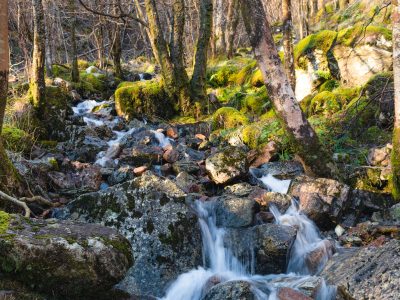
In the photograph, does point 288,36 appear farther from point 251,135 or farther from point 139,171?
point 139,171

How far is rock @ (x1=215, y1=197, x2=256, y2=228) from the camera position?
210 inches

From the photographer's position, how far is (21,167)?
5922 mm

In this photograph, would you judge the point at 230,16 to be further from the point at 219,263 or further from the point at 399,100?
the point at 219,263

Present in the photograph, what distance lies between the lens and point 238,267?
16.2ft

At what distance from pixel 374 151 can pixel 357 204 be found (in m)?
1.44

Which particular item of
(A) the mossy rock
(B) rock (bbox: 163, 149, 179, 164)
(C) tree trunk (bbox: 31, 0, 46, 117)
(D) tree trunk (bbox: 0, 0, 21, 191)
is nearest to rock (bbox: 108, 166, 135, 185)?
(B) rock (bbox: 163, 149, 179, 164)

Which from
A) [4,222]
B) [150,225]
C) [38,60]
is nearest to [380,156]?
[150,225]

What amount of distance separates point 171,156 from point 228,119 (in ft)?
8.82

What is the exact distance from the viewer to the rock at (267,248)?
188 inches

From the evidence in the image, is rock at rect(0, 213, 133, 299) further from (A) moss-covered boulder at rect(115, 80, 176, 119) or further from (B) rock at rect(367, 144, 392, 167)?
(A) moss-covered boulder at rect(115, 80, 176, 119)

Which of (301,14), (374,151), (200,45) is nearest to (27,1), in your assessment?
(200,45)

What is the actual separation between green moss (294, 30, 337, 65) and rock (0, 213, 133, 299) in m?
8.89

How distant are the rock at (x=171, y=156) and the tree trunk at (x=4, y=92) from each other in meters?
3.45

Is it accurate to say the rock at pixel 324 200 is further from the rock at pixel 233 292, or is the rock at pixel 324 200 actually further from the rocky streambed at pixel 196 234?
the rock at pixel 233 292
